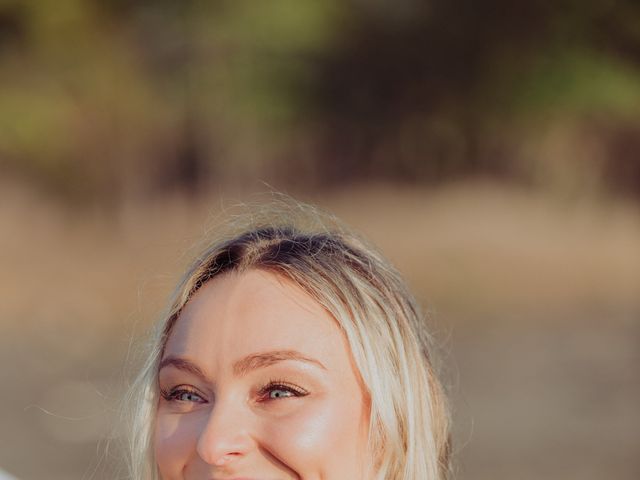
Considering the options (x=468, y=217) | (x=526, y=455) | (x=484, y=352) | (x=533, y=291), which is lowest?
(x=526, y=455)

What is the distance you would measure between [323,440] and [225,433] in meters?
0.13

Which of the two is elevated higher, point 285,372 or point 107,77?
point 107,77

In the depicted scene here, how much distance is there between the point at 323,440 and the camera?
1.57m

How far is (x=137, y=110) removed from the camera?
48.2 ft

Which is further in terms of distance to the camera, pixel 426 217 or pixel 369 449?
pixel 426 217

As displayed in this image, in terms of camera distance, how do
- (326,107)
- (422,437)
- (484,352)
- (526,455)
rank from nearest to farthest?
1. (422,437)
2. (526,455)
3. (484,352)
4. (326,107)

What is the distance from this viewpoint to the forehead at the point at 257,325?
1612 mm

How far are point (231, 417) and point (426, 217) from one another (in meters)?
12.4

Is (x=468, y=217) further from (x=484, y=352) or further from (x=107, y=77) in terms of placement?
(x=107, y=77)

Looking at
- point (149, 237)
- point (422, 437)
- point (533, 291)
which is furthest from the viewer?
point (149, 237)

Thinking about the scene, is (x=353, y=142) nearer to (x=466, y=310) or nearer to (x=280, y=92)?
(x=280, y=92)

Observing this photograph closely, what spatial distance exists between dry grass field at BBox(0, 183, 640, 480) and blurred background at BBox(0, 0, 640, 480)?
4 cm

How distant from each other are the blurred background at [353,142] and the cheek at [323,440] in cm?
1063

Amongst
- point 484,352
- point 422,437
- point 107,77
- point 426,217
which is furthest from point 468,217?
point 422,437
